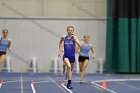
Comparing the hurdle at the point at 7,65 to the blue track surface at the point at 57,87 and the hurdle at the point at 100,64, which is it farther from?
the blue track surface at the point at 57,87

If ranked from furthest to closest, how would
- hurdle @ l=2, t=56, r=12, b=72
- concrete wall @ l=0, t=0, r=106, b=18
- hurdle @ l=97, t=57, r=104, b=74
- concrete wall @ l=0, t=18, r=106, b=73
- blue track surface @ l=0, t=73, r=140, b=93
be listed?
1. concrete wall @ l=0, t=0, r=106, b=18
2. hurdle @ l=97, t=57, r=104, b=74
3. concrete wall @ l=0, t=18, r=106, b=73
4. hurdle @ l=2, t=56, r=12, b=72
5. blue track surface @ l=0, t=73, r=140, b=93

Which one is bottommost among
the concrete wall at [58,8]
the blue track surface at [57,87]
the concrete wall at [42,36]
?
the blue track surface at [57,87]

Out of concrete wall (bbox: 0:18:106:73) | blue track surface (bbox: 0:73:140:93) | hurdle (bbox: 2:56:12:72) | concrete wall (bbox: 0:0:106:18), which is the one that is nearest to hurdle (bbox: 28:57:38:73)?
concrete wall (bbox: 0:18:106:73)

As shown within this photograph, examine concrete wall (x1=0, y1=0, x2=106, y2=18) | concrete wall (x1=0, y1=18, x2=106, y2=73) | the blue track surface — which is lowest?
the blue track surface

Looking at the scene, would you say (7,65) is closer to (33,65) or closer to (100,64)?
(33,65)

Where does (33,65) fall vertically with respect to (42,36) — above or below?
below

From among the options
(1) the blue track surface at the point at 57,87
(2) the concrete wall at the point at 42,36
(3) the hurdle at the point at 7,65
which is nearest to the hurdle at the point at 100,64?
(2) the concrete wall at the point at 42,36

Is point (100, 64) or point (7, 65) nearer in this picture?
point (7, 65)

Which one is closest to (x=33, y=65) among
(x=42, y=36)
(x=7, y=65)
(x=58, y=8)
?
(x=7, y=65)

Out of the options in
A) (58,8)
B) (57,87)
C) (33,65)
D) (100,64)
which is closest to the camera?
(57,87)

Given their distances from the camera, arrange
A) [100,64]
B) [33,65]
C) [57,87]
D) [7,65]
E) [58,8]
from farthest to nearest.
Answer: [58,8]
[100,64]
[33,65]
[7,65]
[57,87]

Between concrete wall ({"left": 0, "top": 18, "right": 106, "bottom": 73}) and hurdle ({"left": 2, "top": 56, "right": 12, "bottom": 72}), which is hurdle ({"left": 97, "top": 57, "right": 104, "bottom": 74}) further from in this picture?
hurdle ({"left": 2, "top": 56, "right": 12, "bottom": 72})

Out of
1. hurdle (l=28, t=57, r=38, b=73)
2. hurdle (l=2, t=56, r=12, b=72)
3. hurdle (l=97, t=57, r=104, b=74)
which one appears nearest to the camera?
hurdle (l=2, t=56, r=12, b=72)

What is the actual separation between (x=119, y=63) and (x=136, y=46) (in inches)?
53.3
